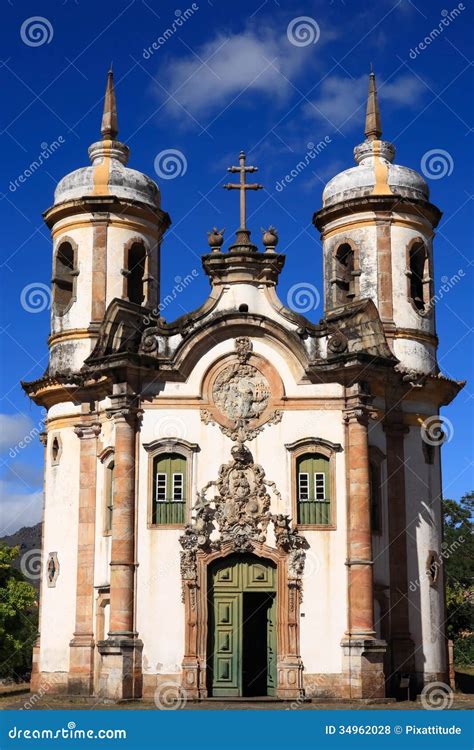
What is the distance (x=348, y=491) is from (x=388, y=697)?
16.9ft

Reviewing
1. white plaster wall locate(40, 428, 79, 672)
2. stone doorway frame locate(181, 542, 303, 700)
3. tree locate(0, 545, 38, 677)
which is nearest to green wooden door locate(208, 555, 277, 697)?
stone doorway frame locate(181, 542, 303, 700)

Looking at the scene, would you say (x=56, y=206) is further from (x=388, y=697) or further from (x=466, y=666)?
(x=466, y=666)

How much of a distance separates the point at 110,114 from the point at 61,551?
44.4 feet

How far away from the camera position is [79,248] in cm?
3222

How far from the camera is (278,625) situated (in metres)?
26.8

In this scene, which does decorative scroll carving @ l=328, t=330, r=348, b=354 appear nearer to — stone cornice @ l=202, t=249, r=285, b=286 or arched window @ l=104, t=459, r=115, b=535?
stone cornice @ l=202, t=249, r=285, b=286

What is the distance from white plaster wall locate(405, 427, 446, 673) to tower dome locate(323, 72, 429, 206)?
7.20 meters

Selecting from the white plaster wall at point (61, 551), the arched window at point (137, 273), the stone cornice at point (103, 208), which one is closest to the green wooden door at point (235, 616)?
the white plaster wall at point (61, 551)

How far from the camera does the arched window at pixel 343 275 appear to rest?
32.6 meters

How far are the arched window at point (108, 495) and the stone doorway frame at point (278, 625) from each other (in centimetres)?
295

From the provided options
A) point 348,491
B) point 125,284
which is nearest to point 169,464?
point 348,491

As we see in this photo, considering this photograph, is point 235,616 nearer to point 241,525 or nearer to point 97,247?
point 241,525

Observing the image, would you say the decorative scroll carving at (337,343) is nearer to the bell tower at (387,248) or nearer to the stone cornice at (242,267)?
the stone cornice at (242,267)

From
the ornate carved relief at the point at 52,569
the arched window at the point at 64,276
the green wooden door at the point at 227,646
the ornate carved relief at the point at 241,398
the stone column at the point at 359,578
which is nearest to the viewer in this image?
the stone column at the point at 359,578
